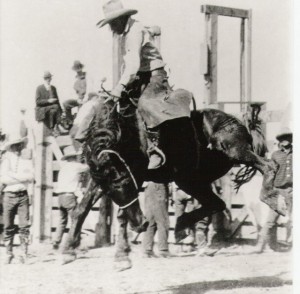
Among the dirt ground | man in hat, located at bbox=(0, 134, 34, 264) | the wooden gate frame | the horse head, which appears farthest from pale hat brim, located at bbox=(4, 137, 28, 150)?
the wooden gate frame

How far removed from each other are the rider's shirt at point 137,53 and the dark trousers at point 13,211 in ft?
9.35

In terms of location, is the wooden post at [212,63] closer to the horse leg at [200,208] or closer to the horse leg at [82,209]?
the horse leg at [200,208]

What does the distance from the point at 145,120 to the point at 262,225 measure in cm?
344

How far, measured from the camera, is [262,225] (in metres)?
10.0

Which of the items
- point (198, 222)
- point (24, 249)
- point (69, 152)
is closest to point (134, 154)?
point (198, 222)

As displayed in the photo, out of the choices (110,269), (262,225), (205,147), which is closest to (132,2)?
(205,147)

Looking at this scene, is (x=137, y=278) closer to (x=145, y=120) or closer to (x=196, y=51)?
(x=145, y=120)

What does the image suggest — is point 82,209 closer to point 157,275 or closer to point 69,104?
point 157,275

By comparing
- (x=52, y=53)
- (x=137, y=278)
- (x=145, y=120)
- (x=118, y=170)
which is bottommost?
(x=137, y=278)

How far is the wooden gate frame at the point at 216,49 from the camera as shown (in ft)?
28.0

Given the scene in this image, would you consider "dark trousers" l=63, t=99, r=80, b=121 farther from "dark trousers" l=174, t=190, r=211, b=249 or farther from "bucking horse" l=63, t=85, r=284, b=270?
"bucking horse" l=63, t=85, r=284, b=270

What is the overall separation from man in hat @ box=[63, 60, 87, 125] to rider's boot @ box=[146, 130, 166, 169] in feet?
6.40

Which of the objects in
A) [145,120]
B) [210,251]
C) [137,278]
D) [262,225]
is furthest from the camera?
[262,225]

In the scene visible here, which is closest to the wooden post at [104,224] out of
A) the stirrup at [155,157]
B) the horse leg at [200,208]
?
the horse leg at [200,208]
